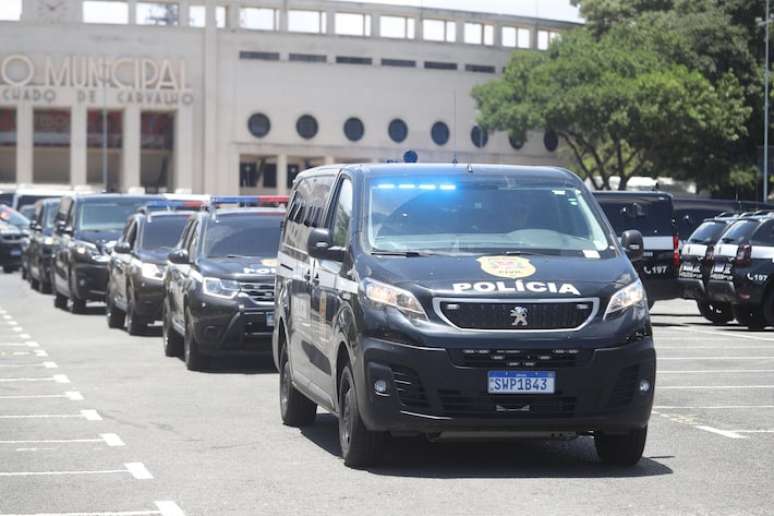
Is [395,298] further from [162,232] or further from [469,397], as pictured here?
[162,232]

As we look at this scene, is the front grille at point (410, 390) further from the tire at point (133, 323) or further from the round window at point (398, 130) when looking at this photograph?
the round window at point (398, 130)

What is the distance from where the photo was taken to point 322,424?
12.8 m

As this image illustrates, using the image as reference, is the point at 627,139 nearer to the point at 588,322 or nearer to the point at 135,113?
the point at 135,113

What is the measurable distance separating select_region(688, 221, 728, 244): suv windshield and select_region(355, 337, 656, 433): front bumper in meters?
16.0

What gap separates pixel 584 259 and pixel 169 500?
300 centimetres

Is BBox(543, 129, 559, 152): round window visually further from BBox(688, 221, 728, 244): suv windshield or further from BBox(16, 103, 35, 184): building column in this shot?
BBox(688, 221, 728, 244): suv windshield

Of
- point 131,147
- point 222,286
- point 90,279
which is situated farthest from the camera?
point 131,147

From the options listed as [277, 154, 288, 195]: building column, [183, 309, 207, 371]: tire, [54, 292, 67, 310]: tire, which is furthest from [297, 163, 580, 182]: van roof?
[277, 154, 288, 195]: building column

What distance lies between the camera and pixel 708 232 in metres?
26.2

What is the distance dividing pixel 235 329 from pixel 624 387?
8105 mm

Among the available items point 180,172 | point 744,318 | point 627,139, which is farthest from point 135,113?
point 744,318

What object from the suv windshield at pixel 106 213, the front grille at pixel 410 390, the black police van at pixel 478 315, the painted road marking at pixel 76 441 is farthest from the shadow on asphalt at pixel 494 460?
the suv windshield at pixel 106 213

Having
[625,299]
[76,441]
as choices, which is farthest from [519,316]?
[76,441]

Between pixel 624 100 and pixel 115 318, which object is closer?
pixel 115 318
